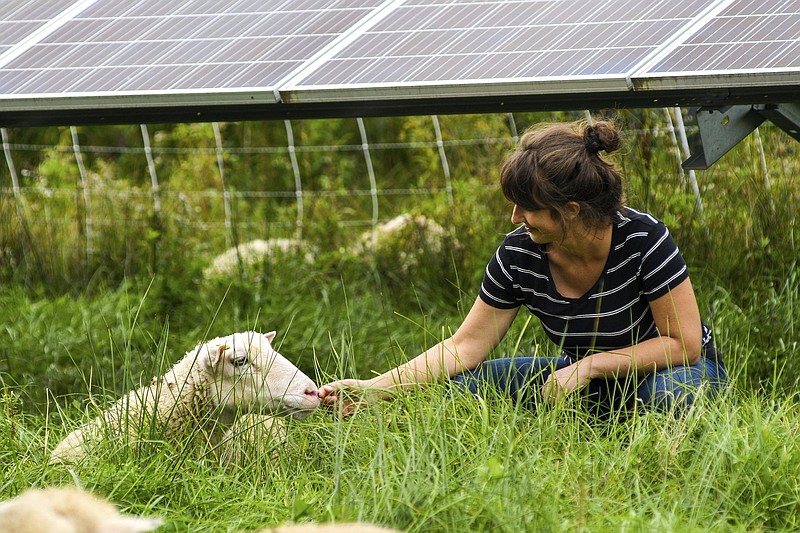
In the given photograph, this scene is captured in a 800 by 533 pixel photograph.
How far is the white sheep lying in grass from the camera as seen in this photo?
13.6ft

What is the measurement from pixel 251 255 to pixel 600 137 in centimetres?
403

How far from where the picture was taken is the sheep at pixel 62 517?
230cm

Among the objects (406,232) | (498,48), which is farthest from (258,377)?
(406,232)

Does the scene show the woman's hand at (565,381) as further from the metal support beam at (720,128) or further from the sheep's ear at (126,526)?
the sheep's ear at (126,526)

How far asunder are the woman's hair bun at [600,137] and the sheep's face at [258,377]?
59.7 inches

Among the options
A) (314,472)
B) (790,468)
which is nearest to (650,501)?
(790,468)

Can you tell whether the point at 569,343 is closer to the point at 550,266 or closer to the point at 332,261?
the point at 550,266

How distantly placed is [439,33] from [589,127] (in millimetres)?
1363

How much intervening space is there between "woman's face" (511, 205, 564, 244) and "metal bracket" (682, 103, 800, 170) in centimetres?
95

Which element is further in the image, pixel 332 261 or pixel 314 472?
pixel 332 261

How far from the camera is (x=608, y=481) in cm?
341

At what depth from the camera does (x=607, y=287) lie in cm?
425

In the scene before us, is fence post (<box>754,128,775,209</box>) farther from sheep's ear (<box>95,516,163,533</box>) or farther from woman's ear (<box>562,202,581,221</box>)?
sheep's ear (<box>95,516,163,533</box>)

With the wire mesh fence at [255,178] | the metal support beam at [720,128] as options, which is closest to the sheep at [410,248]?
the wire mesh fence at [255,178]
